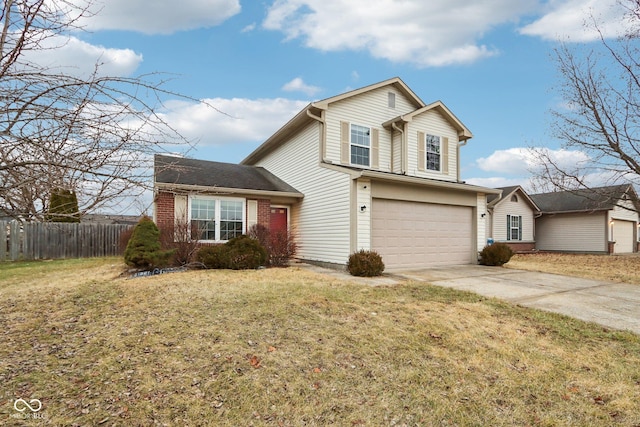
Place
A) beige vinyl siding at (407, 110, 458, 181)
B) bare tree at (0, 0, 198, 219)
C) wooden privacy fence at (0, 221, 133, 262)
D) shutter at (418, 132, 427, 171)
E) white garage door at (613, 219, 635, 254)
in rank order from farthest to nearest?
white garage door at (613, 219, 635, 254), shutter at (418, 132, 427, 171), beige vinyl siding at (407, 110, 458, 181), wooden privacy fence at (0, 221, 133, 262), bare tree at (0, 0, 198, 219)

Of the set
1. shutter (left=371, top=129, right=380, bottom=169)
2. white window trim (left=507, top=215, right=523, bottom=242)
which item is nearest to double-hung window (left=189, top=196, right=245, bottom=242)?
shutter (left=371, top=129, right=380, bottom=169)

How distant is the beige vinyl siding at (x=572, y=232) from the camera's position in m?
22.7

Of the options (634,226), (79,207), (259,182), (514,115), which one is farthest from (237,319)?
(634,226)

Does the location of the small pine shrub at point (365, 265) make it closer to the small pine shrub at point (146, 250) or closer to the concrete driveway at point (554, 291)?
the concrete driveway at point (554, 291)

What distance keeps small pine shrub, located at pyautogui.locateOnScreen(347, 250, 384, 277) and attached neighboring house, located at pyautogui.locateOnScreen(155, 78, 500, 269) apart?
0.63 meters

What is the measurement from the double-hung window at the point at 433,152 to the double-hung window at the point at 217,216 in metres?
7.77

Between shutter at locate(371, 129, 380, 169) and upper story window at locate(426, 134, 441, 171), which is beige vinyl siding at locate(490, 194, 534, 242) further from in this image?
shutter at locate(371, 129, 380, 169)

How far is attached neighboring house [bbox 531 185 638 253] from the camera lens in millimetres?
22500

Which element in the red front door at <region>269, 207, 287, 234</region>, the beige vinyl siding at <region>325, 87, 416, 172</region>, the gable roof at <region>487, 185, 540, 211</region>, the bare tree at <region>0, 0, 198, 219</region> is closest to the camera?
the bare tree at <region>0, 0, 198, 219</region>

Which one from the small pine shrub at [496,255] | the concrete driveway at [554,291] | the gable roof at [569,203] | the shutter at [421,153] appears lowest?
the concrete driveway at [554,291]

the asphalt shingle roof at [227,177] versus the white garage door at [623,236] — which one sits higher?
the asphalt shingle roof at [227,177]

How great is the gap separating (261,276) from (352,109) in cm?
750

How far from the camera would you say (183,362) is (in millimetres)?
3656

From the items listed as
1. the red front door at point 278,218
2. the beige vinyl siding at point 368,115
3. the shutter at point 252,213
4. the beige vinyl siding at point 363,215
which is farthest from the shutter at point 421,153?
the shutter at point 252,213
